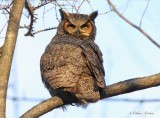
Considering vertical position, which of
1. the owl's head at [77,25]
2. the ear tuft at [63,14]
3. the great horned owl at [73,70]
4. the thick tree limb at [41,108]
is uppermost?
the ear tuft at [63,14]

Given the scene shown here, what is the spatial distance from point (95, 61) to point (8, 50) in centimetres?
99

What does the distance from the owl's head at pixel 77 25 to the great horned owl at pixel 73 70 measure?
0.68m

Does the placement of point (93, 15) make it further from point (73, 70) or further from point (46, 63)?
point (73, 70)

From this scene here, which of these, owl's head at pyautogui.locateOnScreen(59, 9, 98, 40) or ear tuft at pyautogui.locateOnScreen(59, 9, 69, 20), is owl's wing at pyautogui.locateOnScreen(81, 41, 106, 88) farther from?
ear tuft at pyautogui.locateOnScreen(59, 9, 69, 20)

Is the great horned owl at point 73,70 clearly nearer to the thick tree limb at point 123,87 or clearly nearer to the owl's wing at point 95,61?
the owl's wing at point 95,61

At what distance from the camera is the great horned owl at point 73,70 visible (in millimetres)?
4527

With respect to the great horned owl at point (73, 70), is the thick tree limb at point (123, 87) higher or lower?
lower

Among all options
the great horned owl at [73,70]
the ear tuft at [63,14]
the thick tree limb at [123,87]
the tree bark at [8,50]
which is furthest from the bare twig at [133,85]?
the ear tuft at [63,14]

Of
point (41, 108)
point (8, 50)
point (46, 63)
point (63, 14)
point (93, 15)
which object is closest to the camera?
point (41, 108)

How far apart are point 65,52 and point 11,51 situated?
2.45 feet

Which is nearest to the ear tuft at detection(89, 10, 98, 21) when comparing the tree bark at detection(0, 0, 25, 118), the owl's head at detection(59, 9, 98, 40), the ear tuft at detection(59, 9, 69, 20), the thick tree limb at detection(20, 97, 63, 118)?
the owl's head at detection(59, 9, 98, 40)

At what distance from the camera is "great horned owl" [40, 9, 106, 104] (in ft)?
14.9

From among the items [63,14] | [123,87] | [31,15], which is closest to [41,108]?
[123,87]

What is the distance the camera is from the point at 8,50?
14.3 ft
